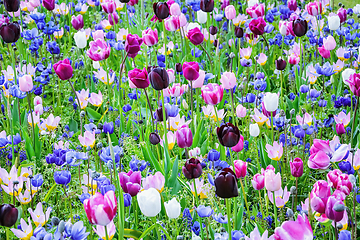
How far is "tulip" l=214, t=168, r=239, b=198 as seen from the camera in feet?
3.77

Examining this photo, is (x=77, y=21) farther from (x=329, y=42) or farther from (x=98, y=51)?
(x=329, y=42)

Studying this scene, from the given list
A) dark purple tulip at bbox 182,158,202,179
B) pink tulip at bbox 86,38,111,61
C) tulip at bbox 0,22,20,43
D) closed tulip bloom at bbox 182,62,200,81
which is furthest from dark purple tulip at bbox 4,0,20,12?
dark purple tulip at bbox 182,158,202,179

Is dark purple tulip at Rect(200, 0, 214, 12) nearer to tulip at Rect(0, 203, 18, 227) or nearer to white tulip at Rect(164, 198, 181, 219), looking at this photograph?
white tulip at Rect(164, 198, 181, 219)

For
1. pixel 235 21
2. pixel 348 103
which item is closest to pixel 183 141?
pixel 348 103

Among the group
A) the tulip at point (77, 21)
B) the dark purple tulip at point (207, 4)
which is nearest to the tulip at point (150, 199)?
the dark purple tulip at point (207, 4)

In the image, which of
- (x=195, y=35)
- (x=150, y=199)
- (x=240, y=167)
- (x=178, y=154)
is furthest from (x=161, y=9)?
(x=150, y=199)

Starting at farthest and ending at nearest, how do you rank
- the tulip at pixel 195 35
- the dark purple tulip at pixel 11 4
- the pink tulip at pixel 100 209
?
the tulip at pixel 195 35, the dark purple tulip at pixel 11 4, the pink tulip at pixel 100 209

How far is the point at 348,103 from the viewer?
2578 millimetres

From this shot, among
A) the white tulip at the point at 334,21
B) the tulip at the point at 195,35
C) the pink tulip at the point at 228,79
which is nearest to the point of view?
the pink tulip at the point at 228,79

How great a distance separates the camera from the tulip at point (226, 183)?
1148 millimetres

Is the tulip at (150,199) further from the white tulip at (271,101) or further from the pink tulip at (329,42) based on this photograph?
the pink tulip at (329,42)

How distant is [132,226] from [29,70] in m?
1.60

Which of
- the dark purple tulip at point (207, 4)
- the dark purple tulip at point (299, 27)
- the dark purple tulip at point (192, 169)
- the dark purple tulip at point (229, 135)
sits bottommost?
the dark purple tulip at point (192, 169)

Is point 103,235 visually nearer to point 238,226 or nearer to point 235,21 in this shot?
point 238,226
